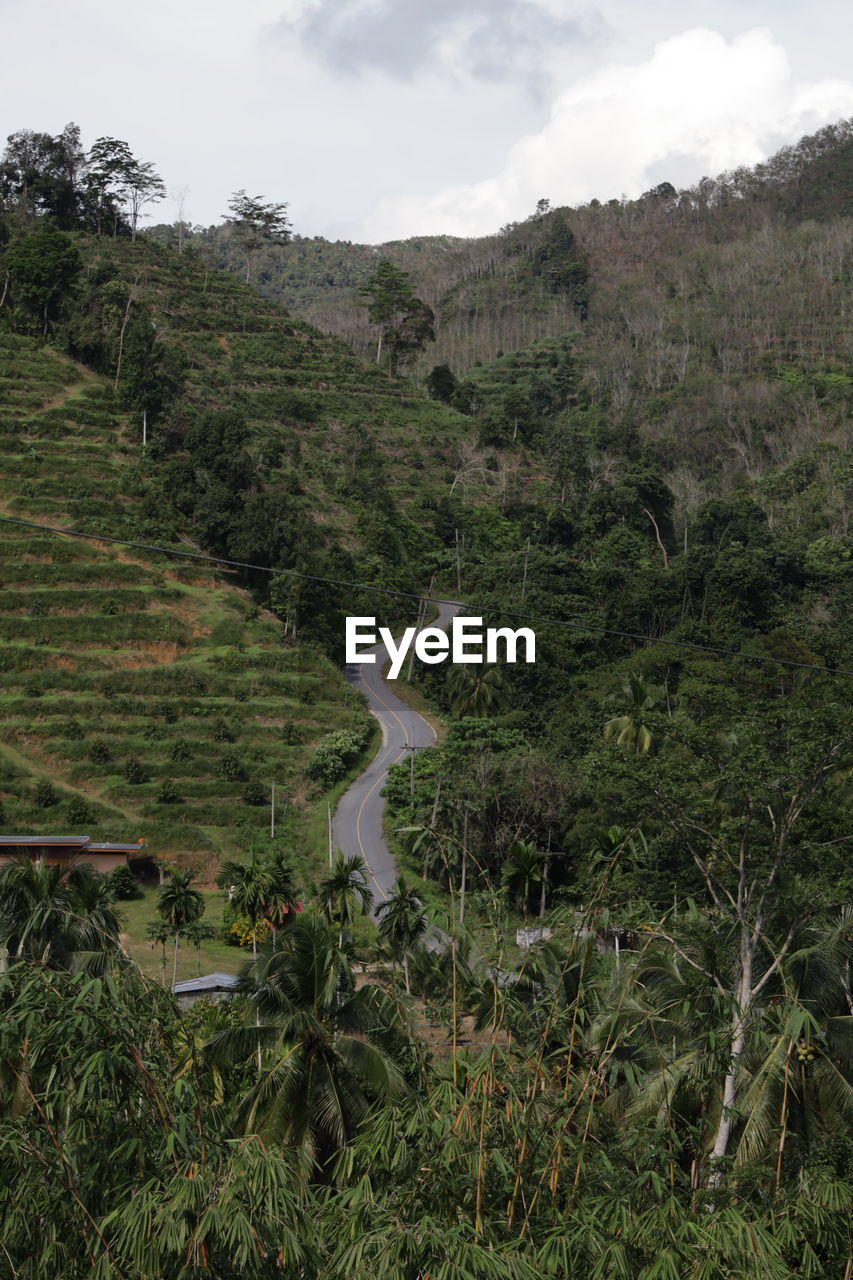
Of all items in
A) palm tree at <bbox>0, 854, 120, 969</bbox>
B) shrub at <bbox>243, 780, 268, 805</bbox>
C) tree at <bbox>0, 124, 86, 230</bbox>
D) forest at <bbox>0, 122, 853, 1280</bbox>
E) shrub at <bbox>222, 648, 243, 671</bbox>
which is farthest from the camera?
tree at <bbox>0, 124, 86, 230</bbox>

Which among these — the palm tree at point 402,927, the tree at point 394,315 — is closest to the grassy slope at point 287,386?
the tree at point 394,315

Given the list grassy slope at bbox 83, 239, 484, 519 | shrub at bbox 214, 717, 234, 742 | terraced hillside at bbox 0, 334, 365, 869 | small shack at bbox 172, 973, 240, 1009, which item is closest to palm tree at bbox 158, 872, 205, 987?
small shack at bbox 172, 973, 240, 1009

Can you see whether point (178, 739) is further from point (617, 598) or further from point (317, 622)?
point (617, 598)

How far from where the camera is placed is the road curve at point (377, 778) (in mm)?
38719

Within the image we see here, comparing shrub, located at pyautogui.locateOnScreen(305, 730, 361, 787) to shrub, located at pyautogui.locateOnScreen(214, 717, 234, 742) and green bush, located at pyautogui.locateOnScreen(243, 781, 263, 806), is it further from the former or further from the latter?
shrub, located at pyautogui.locateOnScreen(214, 717, 234, 742)

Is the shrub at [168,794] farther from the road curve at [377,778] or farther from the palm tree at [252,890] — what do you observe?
the palm tree at [252,890]

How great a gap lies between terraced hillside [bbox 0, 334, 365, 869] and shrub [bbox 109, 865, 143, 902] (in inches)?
83.2

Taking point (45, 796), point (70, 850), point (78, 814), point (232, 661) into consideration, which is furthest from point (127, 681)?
point (70, 850)

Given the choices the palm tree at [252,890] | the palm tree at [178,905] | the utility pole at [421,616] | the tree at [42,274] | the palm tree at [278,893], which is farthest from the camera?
the tree at [42,274]

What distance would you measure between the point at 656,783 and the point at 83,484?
1591 inches

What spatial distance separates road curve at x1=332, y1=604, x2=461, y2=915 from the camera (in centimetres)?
3872

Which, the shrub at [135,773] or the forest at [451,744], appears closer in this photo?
the forest at [451,744]

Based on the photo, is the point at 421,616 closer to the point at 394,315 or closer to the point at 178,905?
the point at 178,905

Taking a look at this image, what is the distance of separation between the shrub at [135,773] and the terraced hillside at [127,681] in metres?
0.05
